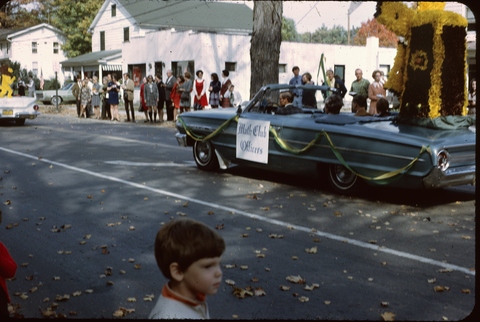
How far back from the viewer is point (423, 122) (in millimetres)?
9117

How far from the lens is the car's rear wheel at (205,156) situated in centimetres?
1183

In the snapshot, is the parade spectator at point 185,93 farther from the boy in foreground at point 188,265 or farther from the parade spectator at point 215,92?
the boy in foreground at point 188,265

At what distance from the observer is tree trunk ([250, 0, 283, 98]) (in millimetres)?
16953

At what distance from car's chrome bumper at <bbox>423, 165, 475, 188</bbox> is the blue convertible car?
13mm

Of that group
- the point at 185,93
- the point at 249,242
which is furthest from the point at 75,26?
the point at 249,242

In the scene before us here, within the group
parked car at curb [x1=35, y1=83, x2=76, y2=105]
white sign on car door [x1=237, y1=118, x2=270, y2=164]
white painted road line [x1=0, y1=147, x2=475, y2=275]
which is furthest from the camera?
parked car at curb [x1=35, y1=83, x2=76, y2=105]

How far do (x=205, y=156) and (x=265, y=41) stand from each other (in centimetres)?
619

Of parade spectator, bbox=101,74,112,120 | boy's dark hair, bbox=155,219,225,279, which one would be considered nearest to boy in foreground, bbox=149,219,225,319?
boy's dark hair, bbox=155,219,225,279

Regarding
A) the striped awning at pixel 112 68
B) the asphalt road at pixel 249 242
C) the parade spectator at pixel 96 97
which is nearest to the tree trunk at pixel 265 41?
the asphalt road at pixel 249 242

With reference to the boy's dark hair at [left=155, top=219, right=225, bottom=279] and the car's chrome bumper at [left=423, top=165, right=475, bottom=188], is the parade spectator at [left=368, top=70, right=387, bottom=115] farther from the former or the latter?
the boy's dark hair at [left=155, top=219, right=225, bottom=279]

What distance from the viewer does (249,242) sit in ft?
22.7

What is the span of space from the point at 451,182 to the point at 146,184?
15.7ft

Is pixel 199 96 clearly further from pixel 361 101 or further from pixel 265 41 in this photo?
pixel 361 101

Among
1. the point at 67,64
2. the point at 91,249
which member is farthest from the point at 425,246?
the point at 67,64
